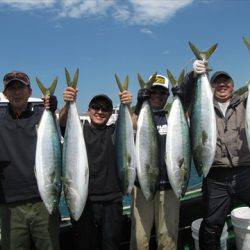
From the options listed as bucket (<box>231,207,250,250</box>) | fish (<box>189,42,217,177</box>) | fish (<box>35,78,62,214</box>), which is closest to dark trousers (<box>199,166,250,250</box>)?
fish (<box>189,42,217,177</box>)

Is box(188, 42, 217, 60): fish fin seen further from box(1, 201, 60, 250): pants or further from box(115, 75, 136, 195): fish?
box(1, 201, 60, 250): pants

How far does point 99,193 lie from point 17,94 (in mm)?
1394

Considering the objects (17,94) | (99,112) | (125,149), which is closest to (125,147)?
(125,149)

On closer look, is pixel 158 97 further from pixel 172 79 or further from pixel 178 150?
pixel 178 150

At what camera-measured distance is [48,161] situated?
432cm

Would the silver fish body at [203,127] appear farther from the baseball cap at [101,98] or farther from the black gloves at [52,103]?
the black gloves at [52,103]

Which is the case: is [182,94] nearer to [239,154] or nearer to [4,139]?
[239,154]

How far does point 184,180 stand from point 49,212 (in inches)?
60.1

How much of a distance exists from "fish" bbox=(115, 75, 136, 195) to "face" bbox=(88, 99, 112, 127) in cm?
17

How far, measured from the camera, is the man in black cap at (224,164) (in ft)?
15.3

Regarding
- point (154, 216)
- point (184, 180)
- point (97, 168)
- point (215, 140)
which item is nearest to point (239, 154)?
point (215, 140)

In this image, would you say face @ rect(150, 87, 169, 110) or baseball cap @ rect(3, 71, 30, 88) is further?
face @ rect(150, 87, 169, 110)

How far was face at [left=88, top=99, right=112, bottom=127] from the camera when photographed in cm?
460

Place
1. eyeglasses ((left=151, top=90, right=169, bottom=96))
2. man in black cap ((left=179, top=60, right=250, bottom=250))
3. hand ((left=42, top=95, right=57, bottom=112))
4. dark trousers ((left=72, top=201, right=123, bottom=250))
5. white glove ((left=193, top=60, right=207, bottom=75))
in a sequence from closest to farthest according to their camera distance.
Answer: hand ((left=42, top=95, right=57, bottom=112)) → dark trousers ((left=72, top=201, right=123, bottom=250)) → white glove ((left=193, top=60, right=207, bottom=75)) → man in black cap ((left=179, top=60, right=250, bottom=250)) → eyeglasses ((left=151, top=90, right=169, bottom=96))
